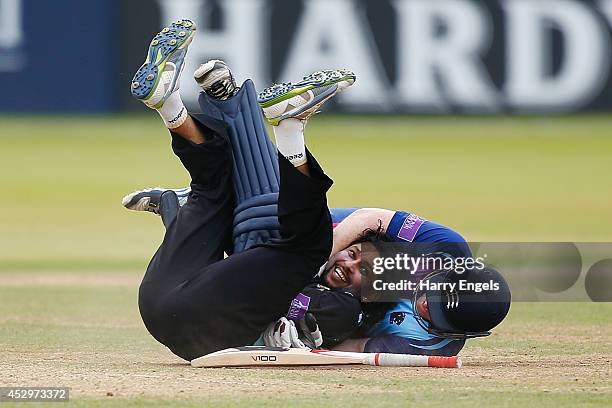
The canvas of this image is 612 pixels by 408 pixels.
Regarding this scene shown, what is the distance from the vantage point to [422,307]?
16.8 ft

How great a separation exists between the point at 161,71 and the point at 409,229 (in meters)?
1.21

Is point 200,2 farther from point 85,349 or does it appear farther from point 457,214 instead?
point 85,349

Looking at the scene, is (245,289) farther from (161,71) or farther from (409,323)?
(161,71)

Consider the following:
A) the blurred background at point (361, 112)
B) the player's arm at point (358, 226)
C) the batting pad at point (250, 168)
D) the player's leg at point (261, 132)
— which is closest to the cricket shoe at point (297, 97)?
the player's leg at point (261, 132)

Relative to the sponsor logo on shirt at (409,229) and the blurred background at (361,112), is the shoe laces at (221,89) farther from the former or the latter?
the blurred background at (361,112)

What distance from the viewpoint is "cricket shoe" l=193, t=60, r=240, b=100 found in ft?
18.1

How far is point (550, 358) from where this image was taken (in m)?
5.34

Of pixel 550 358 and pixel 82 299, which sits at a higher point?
pixel 550 358

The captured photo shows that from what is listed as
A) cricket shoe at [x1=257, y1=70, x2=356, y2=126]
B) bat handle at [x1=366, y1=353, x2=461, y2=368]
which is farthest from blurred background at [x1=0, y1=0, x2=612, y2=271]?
cricket shoe at [x1=257, y1=70, x2=356, y2=126]

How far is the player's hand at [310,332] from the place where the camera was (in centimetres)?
519

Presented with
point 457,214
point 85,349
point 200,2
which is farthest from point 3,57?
point 85,349

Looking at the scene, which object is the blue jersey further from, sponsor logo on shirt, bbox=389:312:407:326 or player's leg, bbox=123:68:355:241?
player's leg, bbox=123:68:355:241

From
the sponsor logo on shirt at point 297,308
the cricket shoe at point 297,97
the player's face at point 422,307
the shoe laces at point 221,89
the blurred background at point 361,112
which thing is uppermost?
the cricket shoe at point 297,97

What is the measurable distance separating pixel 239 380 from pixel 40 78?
13.9 m
